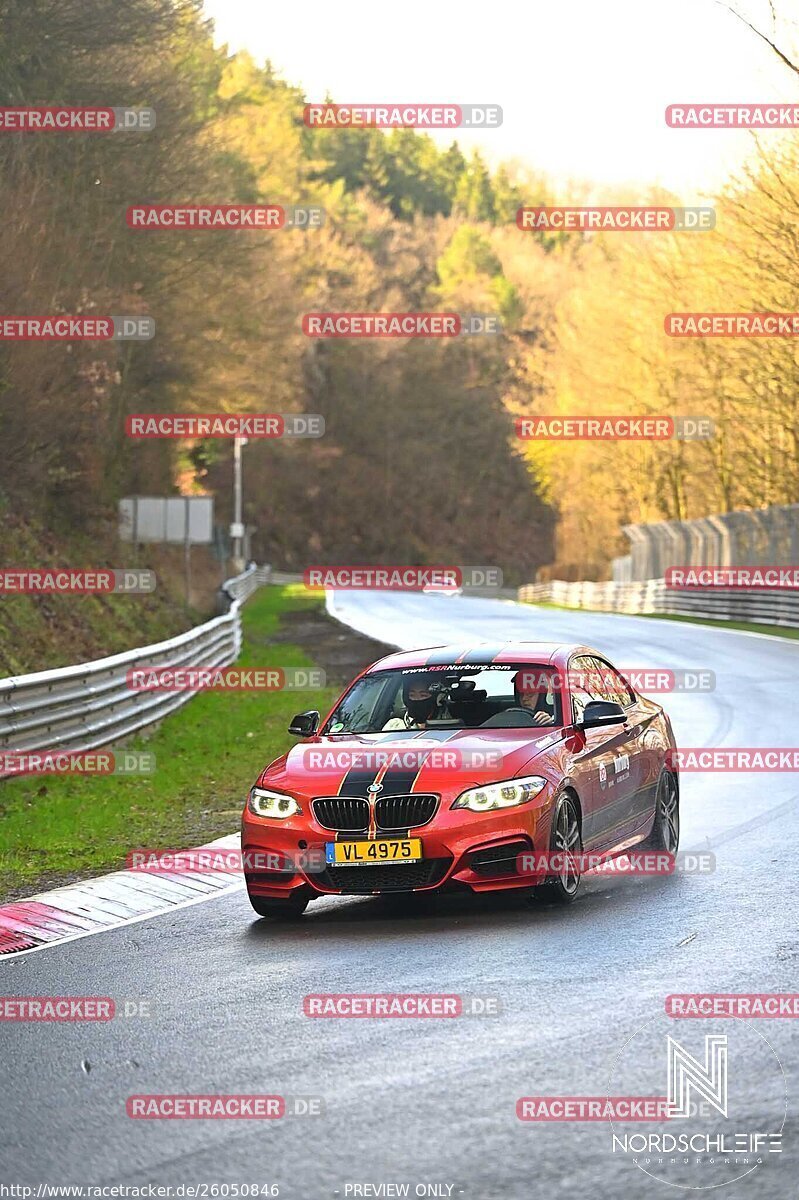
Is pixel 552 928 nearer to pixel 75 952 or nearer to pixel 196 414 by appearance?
pixel 75 952

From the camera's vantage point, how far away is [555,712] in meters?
11.0

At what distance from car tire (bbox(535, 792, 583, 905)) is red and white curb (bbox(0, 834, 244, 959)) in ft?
7.27

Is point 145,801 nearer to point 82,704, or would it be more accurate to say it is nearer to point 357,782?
point 82,704

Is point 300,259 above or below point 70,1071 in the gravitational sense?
above

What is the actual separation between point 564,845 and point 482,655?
66.7 inches

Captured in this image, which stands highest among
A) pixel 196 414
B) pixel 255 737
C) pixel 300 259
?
pixel 300 259

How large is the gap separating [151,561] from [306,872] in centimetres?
3594

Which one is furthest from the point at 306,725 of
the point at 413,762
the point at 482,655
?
the point at 413,762

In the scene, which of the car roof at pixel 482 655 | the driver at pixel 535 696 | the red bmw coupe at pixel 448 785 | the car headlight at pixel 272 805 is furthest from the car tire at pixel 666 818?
the car headlight at pixel 272 805

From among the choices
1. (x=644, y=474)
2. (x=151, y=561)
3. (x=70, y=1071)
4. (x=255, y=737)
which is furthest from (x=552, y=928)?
(x=644, y=474)

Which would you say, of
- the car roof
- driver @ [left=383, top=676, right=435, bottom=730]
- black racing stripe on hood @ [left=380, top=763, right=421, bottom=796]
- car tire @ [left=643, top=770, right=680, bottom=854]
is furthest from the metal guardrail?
black racing stripe on hood @ [left=380, top=763, right=421, bottom=796]

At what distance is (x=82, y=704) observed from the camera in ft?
56.6

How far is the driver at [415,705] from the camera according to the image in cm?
1103

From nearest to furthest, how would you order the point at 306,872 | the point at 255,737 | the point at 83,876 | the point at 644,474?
the point at 306,872
the point at 83,876
the point at 255,737
the point at 644,474
